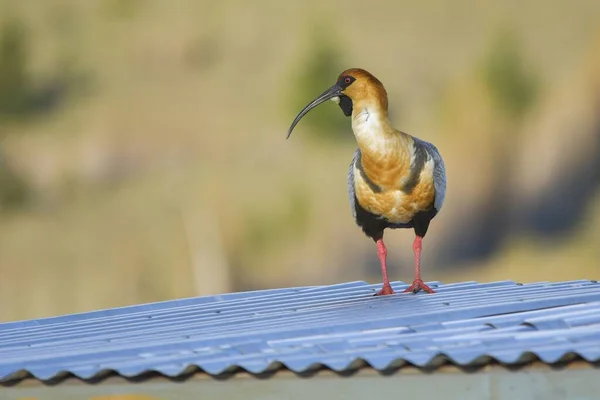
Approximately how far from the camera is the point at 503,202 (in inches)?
1361

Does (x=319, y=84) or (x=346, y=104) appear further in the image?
(x=319, y=84)

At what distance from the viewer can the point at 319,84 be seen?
4166 centimetres

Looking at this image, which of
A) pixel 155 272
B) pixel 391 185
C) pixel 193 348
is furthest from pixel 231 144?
pixel 193 348

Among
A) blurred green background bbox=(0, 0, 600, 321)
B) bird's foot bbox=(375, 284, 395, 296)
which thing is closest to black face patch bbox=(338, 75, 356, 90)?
bird's foot bbox=(375, 284, 395, 296)

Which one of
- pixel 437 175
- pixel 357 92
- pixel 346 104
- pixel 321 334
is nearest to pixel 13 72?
pixel 346 104

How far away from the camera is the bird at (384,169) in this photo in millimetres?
8680

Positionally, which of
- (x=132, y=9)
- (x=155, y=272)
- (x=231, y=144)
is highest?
(x=132, y=9)

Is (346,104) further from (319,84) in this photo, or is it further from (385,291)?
(319,84)

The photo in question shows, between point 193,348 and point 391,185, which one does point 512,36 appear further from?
point 193,348

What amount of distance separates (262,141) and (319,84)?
4199mm

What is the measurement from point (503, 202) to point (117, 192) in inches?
397

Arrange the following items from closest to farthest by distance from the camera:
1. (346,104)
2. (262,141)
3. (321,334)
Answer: (321,334)
(346,104)
(262,141)

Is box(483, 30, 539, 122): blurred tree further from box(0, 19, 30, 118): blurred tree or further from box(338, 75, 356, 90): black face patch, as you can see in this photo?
box(338, 75, 356, 90): black face patch

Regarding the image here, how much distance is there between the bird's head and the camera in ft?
28.9
